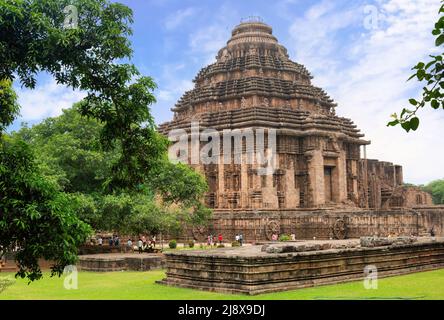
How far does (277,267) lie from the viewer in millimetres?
12758

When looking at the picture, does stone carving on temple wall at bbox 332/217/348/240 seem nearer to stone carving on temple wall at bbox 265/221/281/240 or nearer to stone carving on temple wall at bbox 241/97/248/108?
stone carving on temple wall at bbox 265/221/281/240

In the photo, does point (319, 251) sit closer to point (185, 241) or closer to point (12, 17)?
point (12, 17)

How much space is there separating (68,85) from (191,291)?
6465 millimetres

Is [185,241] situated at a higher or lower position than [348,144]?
lower

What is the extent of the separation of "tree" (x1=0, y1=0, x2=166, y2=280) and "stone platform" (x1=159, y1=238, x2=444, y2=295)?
12.6 feet

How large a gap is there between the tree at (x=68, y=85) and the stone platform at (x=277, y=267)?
12.6ft

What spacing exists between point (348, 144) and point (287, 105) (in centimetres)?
748

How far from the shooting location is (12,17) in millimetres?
7891

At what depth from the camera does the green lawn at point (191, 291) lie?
11766 mm

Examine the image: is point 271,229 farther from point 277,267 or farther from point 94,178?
point 277,267

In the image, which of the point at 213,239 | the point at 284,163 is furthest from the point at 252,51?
the point at 213,239

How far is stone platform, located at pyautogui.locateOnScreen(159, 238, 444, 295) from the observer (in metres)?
12.4

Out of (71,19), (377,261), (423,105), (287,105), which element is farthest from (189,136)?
(423,105)

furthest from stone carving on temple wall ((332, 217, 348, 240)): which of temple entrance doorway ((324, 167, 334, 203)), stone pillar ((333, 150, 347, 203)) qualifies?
temple entrance doorway ((324, 167, 334, 203))
